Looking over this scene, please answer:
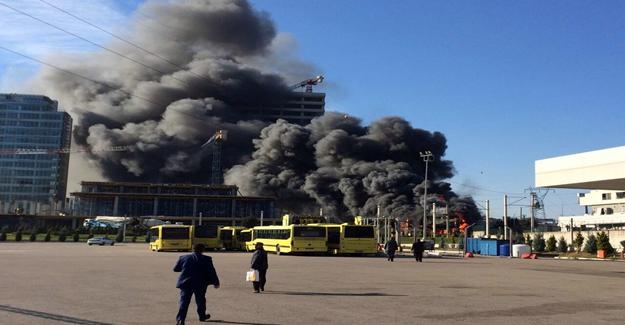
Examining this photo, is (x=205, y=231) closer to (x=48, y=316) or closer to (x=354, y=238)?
(x=354, y=238)

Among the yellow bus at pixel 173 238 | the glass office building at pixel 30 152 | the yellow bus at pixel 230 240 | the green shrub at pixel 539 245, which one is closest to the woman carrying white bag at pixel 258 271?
the yellow bus at pixel 173 238

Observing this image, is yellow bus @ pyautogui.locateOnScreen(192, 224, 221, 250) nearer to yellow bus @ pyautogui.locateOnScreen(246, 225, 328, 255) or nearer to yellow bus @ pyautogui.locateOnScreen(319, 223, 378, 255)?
yellow bus @ pyautogui.locateOnScreen(246, 225, 328, 255)

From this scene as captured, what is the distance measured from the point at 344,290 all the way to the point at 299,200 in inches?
4020

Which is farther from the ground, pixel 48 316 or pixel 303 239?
pixel 303 239

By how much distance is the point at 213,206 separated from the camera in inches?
5212

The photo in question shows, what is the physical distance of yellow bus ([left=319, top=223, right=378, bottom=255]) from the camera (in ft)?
143

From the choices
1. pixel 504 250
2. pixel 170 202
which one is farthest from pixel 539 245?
pixel 170 202

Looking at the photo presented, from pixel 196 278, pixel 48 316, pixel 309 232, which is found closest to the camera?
pixel 196 278

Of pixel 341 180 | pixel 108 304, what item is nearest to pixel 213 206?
pixel 341 180

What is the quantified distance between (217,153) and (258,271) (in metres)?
125

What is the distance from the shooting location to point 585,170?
88.4 feet

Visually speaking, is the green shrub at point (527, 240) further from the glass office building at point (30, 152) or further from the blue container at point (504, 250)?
the glass office building at point (30, 152)

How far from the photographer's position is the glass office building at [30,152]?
476 ft

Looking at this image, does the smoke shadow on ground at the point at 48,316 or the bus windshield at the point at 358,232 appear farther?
the bus windshield at the point at 358,232
